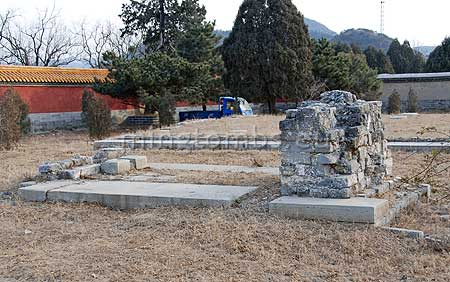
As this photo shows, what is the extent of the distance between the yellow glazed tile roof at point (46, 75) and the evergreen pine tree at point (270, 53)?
6003mm

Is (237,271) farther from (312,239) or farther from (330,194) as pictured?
(330,194)

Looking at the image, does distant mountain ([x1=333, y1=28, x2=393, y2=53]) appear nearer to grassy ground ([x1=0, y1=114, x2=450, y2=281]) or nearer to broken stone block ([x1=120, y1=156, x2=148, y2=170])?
broken stone block ([x1=120, y1=156, x2=148, y2=170])

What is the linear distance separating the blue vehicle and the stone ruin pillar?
17210 millimetres

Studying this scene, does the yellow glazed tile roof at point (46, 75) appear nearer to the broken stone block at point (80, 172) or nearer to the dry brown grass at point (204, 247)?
the broken stone block at point (80, 172)

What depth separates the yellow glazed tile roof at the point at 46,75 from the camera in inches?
688

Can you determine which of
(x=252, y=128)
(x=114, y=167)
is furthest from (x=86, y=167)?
(x=252, y=128)

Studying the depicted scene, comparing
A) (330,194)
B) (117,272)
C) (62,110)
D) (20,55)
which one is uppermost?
Result: (20,55)

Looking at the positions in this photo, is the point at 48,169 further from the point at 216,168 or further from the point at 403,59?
the point at 403,59

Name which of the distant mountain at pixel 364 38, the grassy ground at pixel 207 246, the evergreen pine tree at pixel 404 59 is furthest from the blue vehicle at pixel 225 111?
the distant mountain at pixel 364 38

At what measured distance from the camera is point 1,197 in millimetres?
6504

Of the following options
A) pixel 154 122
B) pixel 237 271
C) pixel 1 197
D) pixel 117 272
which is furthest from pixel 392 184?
pixel 154 122

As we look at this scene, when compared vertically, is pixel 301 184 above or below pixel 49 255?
above

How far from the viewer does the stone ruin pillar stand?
507cm

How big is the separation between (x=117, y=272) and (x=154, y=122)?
53.4ft
